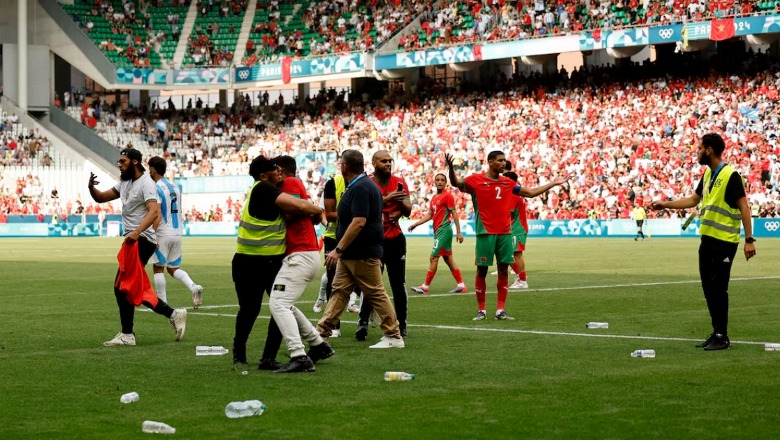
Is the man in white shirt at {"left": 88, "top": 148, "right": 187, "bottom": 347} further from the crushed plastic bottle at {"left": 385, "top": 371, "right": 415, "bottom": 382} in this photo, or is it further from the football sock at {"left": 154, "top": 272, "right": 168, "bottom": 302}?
the crushed plastic bottle at {"left": 385, "top": 371, "right": 415, "bottom": 382}

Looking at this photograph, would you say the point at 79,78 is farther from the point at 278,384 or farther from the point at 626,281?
the point at 278,384

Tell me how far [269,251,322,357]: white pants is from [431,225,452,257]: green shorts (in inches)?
408

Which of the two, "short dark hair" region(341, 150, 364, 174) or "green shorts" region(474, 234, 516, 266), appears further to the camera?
"green shorts" region(474, 234, 516, 266)

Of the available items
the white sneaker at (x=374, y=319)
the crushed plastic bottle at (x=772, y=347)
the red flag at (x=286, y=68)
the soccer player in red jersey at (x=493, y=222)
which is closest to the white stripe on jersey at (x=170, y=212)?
the white sneaker at (x=374, y=319)

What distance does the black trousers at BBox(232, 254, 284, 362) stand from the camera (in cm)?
1099

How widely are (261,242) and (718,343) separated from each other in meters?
4.89

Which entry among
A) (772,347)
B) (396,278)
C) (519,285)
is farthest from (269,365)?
(519,285)

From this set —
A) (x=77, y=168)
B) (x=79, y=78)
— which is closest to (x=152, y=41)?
(x=79, y=78)

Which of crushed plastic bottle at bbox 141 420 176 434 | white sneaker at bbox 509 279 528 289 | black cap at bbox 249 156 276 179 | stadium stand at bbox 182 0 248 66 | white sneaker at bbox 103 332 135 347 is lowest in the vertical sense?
white sneaker at bbox 509 279 528 289

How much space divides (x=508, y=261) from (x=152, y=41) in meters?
60.8

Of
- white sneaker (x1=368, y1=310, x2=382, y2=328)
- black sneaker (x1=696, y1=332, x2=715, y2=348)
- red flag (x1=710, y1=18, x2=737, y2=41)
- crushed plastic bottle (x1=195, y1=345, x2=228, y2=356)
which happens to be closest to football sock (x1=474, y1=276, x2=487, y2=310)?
white sneaker (x1=368, y1=310, x2=382, y2=328)

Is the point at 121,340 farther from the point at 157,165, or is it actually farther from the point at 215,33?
the point at 215,33

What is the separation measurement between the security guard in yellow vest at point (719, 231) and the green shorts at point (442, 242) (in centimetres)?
908

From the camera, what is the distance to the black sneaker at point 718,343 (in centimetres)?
1206
